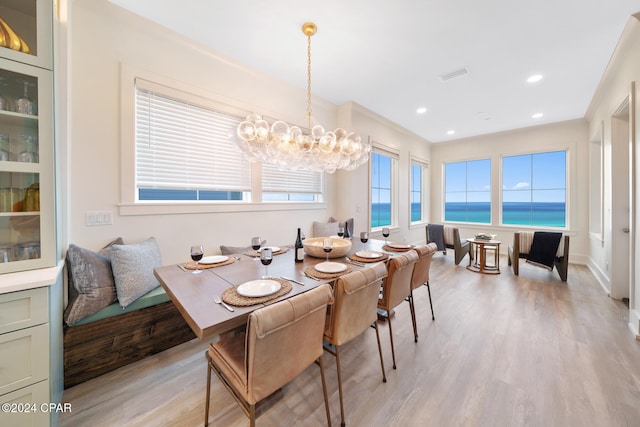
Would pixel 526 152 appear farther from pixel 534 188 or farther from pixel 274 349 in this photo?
pixel 274 349

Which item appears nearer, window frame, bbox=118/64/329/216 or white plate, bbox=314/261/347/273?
white plate, bbox=314/261/347/273

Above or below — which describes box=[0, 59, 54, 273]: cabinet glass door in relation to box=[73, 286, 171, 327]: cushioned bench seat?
above

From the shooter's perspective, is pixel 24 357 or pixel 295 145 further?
pixel 295 145

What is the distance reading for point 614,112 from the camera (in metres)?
2.99

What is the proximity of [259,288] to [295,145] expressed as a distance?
1.35 m

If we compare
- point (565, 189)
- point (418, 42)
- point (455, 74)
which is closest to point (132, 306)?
point (418, 42)

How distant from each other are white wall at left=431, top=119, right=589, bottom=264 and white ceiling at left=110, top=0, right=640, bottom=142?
1.36 metres

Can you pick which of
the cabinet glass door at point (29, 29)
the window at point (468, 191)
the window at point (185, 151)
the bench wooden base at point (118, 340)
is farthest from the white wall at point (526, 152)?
the cabinet glass door at point (29, 29)

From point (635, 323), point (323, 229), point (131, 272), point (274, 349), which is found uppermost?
point (323, 229)

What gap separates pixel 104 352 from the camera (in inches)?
69.6

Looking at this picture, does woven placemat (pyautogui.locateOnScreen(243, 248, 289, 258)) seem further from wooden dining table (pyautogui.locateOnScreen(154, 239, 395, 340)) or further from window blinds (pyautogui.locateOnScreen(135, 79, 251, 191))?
window blinds (pyautogui.locateOnScreen(135, 79, 251, 191))

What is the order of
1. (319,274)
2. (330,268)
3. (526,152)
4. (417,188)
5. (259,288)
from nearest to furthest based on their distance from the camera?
(259,288) < (319,274) < (330,268) < (526,152) < (417,188)

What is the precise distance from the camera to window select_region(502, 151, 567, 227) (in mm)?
5219

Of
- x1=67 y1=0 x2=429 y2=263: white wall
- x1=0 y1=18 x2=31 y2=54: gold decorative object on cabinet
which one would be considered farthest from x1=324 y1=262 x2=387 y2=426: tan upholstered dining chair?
x1=0 y1=18 x2=31 y2=54: gold decorative object on cabinet
